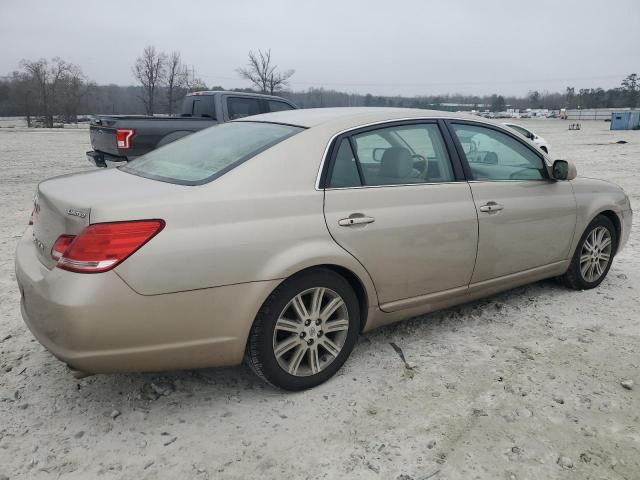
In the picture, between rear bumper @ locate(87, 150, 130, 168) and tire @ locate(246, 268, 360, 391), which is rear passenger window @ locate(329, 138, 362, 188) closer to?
tire @ locate(246, 268, 360, 391)

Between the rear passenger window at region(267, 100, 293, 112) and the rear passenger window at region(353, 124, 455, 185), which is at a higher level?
the rear passenger window at region(267, 100, 293, 112)

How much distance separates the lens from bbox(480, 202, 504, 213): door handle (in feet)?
11.7

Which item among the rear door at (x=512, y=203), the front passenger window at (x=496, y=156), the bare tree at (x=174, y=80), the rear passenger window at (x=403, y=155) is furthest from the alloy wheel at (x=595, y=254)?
the bare tree at (x=174, y=80)

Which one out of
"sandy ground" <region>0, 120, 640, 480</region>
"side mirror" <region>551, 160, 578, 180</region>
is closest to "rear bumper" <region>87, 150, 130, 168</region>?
"sandy ground" <region>0, 120, 640, 480</region>

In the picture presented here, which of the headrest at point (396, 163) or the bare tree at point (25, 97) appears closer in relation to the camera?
the headrest at point (396, 163)

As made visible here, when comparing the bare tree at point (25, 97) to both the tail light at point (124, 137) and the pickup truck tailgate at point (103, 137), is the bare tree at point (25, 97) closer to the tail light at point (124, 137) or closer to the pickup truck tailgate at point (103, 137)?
the pickup truck tailgate at point (103, 137)

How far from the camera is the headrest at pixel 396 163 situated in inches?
129

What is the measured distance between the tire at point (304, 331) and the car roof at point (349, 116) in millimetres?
958

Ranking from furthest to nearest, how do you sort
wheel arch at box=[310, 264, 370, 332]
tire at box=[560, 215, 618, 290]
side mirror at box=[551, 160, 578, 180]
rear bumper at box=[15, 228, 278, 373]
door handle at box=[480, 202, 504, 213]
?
tire at box=[560, 215, 618, 290]
side mirror at box=[551, 160, 578, 180]
door handle at box=[480, 202, 504, 213]
wheel arch at box=[310, 264, 370, 332]
rear bumper at box=[15, 228, 278, 373]

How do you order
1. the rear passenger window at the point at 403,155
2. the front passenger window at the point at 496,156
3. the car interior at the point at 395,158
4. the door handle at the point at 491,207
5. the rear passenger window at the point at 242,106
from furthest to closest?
1. the rear passenger window at the point at 242,106
2. the front passenger window at the point at 496,156
3. the door handle at the point at 491,207
4. the rear passenger window at the point at 403,155
5. the car interior at the point at 395,158

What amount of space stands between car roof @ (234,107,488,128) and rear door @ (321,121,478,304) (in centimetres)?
8

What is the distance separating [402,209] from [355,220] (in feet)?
1.23

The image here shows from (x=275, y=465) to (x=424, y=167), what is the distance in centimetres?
205

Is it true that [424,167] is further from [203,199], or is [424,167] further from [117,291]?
[117,291]
